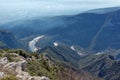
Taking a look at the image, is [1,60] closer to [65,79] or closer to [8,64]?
[8,64]

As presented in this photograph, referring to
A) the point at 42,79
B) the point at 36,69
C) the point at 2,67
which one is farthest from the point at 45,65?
the point at 42,79

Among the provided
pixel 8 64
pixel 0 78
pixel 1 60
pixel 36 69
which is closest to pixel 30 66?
pixel 36 69

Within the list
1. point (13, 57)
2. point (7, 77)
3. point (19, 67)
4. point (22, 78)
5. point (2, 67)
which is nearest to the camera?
point (7, 77)

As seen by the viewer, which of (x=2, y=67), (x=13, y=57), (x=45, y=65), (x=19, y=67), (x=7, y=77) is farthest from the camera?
(x=45, y=65)

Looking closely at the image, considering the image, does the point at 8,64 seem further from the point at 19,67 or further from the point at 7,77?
the point at 7,77

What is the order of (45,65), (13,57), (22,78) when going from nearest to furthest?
1. (22,78)
2. (13,57)
3. (45,65)

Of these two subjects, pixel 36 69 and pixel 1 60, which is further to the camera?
pixel 36 69

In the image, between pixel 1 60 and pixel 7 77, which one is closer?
pixel 7 77

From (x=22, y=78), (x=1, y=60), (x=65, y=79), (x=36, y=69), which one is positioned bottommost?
(x=65, y=79)

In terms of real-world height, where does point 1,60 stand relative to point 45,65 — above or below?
above

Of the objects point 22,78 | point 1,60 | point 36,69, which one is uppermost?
point 22,78
